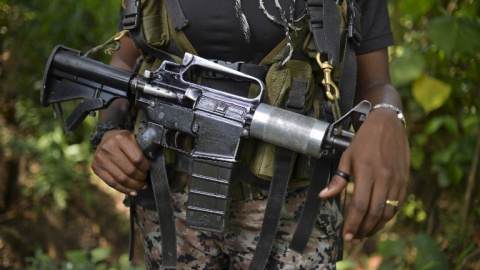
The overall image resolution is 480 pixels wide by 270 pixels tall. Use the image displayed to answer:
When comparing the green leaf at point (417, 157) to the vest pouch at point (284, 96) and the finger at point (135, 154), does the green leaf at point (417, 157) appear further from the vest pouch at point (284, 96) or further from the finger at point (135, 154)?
the finger at point (135, 154)

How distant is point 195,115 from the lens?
134 cm

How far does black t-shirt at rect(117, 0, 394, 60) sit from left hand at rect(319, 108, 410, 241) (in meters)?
0.36

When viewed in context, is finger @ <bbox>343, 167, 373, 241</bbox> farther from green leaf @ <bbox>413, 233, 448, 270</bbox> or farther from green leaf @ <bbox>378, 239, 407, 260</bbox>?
green leaf @ <bbox>378, 239, 407, 260</bbox>

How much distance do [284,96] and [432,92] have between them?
4.38 feet

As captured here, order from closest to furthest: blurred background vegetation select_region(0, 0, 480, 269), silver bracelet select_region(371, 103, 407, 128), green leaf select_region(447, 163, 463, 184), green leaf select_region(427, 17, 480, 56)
Answer: silver bracelet select_region(371, 103, 407, 128) < green leaf select_region(427, 17, 480, 56) < blurred background vegetation select_region(0, 0, 480, 269) < green leaf select_region(447, 163, 463, 184)

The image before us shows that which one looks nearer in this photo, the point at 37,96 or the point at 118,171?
the point at 118,171

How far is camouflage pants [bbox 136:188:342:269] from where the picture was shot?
143cm

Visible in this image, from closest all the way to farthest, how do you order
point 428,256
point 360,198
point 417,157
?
point 360,198 → point 428,256 → point 417,157

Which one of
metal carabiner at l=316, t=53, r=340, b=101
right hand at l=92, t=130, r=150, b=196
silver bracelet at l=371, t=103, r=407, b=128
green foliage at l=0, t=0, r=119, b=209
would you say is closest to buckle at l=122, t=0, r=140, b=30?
right hand at l=92, t=130, r=150, b=196

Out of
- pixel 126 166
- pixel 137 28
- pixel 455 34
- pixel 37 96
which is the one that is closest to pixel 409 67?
pixel 455 34

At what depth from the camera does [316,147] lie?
1174mm

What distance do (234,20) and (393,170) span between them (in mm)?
542

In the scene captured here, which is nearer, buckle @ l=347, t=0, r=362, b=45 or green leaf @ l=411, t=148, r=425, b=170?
buckle @ l=347, t=0, r=362, b=45

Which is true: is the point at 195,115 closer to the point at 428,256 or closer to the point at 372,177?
the point at 372,177
